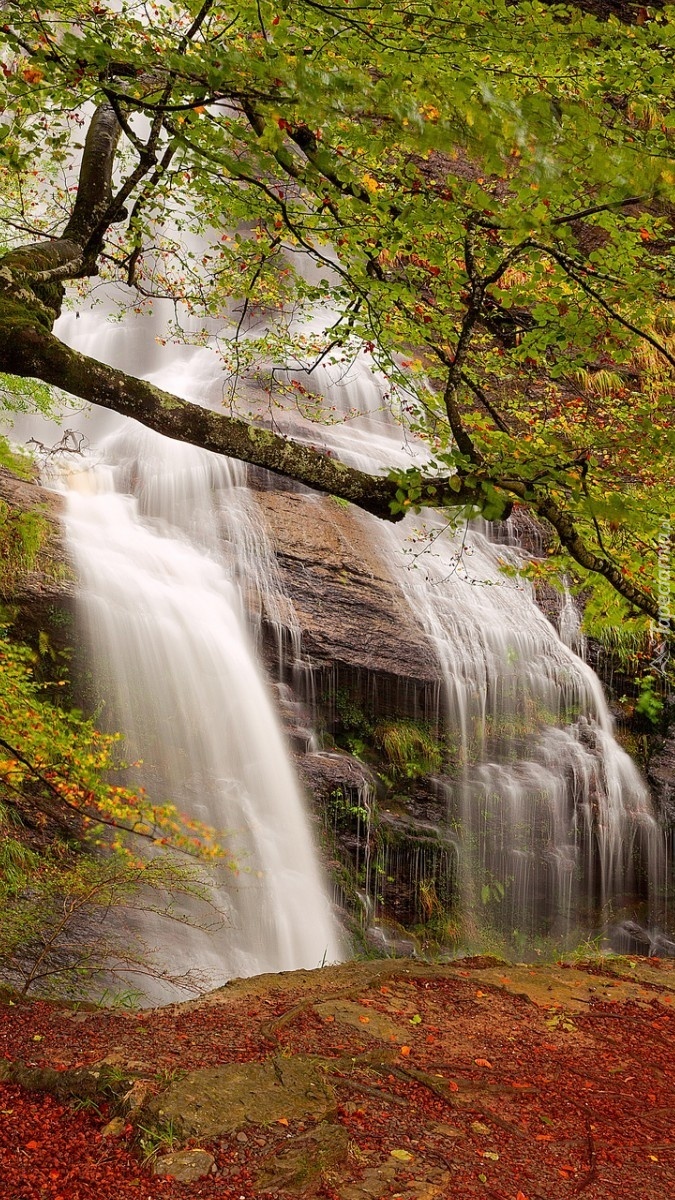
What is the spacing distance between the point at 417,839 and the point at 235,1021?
19.1ft

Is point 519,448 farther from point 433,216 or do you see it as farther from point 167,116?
point 167,116

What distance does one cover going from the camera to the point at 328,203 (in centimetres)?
473

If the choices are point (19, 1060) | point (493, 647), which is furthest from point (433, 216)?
point (493, 647)

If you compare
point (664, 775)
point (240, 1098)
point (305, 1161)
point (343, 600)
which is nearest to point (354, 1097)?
point (240, 1098)

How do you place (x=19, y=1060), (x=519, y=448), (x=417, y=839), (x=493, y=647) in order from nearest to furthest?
(x=19, y=1060) < (x=519, y=448) < (x=417, y=839) < (x=493, y=647)

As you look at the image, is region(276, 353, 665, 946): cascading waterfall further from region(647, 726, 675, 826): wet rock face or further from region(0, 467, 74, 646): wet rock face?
region(0, 467, 74, 646): wet rock face

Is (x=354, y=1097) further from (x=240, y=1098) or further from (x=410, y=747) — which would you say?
(x=410, y=747)

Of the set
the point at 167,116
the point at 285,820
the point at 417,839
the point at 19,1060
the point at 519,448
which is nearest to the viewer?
the point at 19,1060

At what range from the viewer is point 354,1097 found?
3.76 metres

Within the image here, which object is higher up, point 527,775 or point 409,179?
point 409,179

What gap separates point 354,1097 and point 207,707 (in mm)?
5811

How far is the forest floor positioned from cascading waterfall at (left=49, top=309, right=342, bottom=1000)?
245 centimetres

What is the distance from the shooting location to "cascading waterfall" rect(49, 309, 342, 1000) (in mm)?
8227

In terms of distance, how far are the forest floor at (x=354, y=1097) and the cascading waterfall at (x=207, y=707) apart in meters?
2.45
